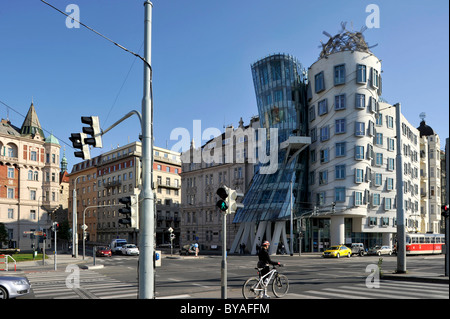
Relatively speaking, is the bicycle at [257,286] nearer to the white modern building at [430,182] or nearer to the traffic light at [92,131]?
the traffic light at [92,131]

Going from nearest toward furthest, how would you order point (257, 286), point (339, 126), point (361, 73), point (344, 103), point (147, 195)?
point (147, 195) → point (257, 286) → point (361, 73) → point (344, 103) → point (339, 126)

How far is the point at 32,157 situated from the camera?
229ft

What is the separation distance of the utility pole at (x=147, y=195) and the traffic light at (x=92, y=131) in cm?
144

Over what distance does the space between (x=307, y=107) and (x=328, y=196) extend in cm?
1508

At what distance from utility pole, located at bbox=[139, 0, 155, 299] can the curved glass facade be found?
45.5 m

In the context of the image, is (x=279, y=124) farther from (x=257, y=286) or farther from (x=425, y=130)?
(x=425, y=130)

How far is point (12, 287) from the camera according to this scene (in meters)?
14.0

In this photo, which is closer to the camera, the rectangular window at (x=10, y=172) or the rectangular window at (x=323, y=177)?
the rectangular window at (x=323, y=177)

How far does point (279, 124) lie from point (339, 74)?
1180cm

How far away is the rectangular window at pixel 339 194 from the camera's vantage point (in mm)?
55719

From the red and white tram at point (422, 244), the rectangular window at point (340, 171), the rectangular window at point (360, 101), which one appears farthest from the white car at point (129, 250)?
the rectangular window at point (360, 101)

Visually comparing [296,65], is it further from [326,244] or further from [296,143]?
[326,244]

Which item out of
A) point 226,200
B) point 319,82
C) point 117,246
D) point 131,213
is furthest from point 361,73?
point 131,213
